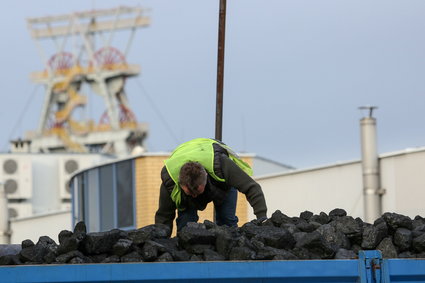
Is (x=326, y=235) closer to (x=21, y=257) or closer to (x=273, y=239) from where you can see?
(x=273, y=239)

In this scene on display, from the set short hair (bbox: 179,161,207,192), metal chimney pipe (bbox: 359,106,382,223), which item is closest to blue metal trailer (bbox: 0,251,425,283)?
short hair (bbox: 179,161,207,192)

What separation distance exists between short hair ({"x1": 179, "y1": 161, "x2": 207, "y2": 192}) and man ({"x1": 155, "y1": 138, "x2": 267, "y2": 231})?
0.01m

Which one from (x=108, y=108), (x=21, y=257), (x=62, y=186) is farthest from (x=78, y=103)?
(x=21, y=257)

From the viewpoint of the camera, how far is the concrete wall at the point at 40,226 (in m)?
41.8

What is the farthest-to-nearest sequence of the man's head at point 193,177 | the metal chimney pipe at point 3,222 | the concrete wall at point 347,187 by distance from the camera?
1. the metal chimney pipe at point 3,222
2. the concrete wall at point 347,187
3. the man's head at point 193,177

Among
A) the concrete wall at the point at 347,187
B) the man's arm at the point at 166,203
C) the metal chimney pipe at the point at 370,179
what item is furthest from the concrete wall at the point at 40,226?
the man's arm at the point at 166,203

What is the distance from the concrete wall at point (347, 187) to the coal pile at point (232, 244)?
1734 centimetres

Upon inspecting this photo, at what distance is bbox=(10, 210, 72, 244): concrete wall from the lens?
41844 millimetres

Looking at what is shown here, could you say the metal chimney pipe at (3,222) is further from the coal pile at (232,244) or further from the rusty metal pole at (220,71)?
the coal pile at (232,244)

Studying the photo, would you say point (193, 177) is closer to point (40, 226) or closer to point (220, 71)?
point (220, 71)

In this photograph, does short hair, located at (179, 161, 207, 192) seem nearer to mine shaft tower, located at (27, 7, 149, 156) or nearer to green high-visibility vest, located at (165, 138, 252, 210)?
green high-visibility vest, located at (165, 138, 252, 210)

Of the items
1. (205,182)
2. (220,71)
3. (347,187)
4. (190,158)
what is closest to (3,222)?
(347,187)

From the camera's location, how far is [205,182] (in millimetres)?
8328

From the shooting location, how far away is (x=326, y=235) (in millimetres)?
7109
